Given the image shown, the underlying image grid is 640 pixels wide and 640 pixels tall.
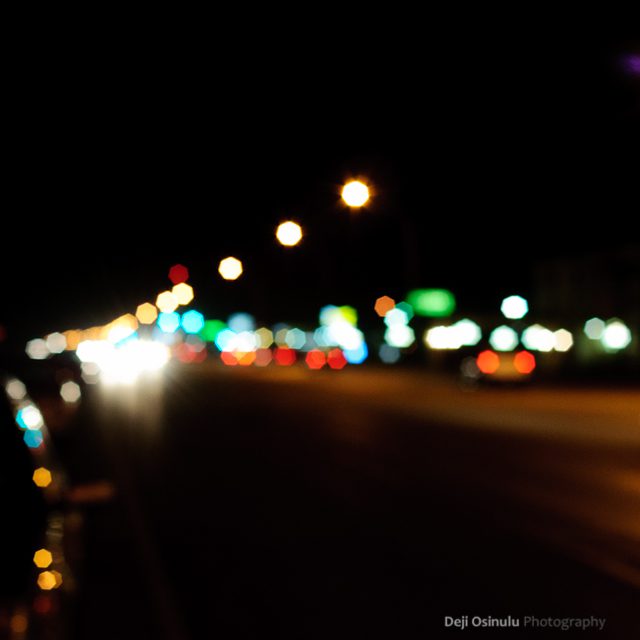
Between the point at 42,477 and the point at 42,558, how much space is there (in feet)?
1.73

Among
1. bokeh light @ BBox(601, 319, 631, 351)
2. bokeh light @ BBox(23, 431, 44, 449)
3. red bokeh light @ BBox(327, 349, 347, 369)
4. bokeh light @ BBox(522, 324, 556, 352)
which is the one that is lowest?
bokeh light @ BBox(23, 431, 44, 449)

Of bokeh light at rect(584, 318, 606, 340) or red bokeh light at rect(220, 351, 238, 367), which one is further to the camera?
red bokeh light at rect(220, 351, 238, 367)

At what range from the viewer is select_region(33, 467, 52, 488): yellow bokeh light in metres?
5.40

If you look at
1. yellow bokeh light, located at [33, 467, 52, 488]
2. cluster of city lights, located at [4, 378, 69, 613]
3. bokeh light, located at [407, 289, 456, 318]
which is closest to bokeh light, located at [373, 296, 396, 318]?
bokeh light, located at [407, 289, 456, 318]

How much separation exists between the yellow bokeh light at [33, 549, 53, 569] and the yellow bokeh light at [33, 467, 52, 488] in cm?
34

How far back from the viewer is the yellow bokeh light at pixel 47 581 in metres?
5.14

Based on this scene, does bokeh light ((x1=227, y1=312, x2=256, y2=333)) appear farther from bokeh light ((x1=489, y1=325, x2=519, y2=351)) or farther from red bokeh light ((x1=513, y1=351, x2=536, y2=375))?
red bokeh light ((x1=513, y1=351, x2=536, y2=375))

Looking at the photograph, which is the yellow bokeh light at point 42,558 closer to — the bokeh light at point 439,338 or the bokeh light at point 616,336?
the bokeh light at point 439,338

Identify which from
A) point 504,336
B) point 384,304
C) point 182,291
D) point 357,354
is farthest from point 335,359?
point 384,304

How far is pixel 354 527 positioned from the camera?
33.7 feet

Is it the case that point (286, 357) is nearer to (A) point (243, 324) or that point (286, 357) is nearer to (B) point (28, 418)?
(A) point (243, 324)

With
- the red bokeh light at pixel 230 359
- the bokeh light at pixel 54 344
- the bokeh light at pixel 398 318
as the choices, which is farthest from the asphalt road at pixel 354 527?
the bokeh light at pixel 398 318

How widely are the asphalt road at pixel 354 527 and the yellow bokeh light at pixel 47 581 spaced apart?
163cm

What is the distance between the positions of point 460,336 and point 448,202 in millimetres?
6463
